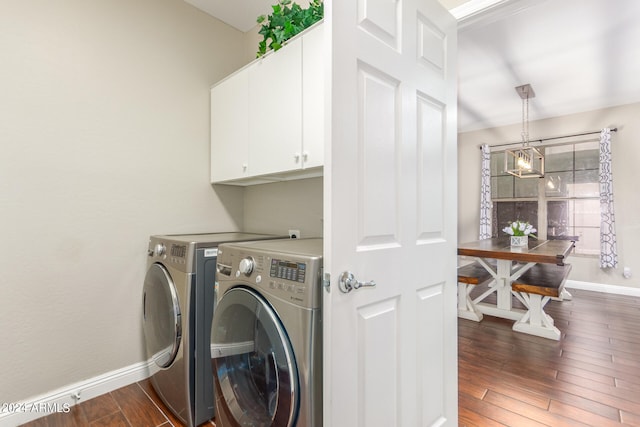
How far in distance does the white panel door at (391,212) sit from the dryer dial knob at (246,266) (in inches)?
16.8

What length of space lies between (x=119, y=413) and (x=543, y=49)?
14.2 ft

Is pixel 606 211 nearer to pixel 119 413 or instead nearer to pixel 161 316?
pixel 161 316

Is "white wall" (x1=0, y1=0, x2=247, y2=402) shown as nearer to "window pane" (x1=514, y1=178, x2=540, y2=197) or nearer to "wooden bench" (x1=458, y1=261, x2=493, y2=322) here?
"wooden bench" (x1=458, y1=261, x2=493, y2=322)

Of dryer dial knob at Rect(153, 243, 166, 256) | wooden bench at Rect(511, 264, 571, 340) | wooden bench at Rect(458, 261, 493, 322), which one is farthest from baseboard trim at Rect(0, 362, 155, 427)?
wooden bench at Rect(511, 264, 571, 340)

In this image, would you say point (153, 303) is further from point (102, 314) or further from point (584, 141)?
point (584, 141)

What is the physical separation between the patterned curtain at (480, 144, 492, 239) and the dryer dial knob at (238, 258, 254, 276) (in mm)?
5248

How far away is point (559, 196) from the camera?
5.00m

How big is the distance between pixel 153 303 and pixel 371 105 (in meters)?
1.65

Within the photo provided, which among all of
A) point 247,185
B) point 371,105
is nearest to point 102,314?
point 247,185

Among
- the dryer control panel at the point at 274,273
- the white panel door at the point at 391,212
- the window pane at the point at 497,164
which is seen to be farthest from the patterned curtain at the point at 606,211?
the dryer control panel at the point at 274,273

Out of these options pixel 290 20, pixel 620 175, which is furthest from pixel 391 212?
pixel 620 175

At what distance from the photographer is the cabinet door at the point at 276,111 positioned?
168 cm

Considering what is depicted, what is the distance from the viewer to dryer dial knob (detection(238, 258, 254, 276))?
4.13 ft

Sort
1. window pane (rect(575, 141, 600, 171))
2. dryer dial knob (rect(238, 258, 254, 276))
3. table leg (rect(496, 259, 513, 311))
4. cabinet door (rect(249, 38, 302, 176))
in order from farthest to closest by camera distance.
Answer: window pane (rect(575, 141, 600, 171))
table leg (rect(496, 259, 513, 311))
cabinet door (rect(249, 38, 302, 176))
dryer dial knob (rect(238, 258, 254, 276))
